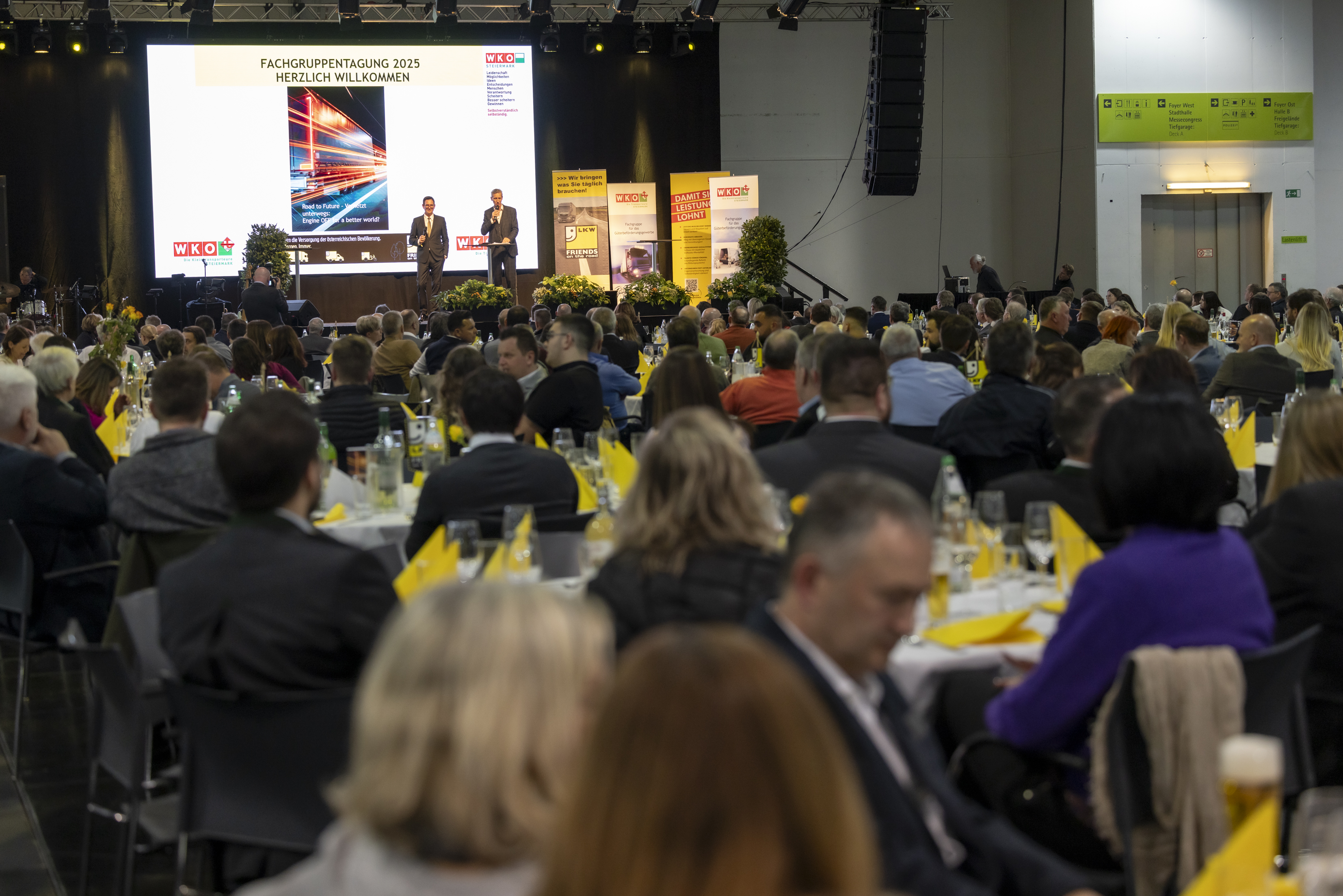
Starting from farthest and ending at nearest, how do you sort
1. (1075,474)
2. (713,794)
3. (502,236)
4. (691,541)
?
(502,236) < (1075,474) < (691,541) < (713,794)

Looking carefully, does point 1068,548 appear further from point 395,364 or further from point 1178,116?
point 1178,116

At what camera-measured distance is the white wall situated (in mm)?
18531

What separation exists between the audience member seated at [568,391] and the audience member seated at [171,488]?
2439mm

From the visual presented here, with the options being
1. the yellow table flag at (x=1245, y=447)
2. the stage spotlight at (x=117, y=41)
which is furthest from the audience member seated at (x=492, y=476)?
the stage spotlight at (x=117, y=41)

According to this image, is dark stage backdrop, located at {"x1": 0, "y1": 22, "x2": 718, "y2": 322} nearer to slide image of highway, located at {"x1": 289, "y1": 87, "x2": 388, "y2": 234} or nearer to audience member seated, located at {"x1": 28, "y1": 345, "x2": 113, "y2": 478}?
slide image of highway, located at {"x1": 289, "y1": 87, "x2": 388, "y2": 234}

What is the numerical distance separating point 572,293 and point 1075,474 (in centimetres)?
1202

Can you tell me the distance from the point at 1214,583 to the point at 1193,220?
18.3 meters

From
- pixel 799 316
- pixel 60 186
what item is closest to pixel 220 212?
pixel 60 186

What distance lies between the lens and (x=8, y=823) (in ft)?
13.4

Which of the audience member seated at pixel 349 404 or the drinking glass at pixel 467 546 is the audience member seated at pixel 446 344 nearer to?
the audience member seated at pixel 349 404

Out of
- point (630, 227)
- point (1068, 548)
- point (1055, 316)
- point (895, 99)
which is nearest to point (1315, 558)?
point (1068, 548)

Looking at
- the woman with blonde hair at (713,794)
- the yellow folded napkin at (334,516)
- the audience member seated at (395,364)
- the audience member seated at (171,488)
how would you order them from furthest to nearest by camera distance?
1. the audience member seated at (395,364)
2. the yellow folded napkin at (334,516)
3. the audience member seated at (171,488)
4. the woman with blonde hair at (713,794)

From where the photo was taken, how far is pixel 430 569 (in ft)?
10.9

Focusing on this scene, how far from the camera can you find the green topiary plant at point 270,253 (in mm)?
16797
